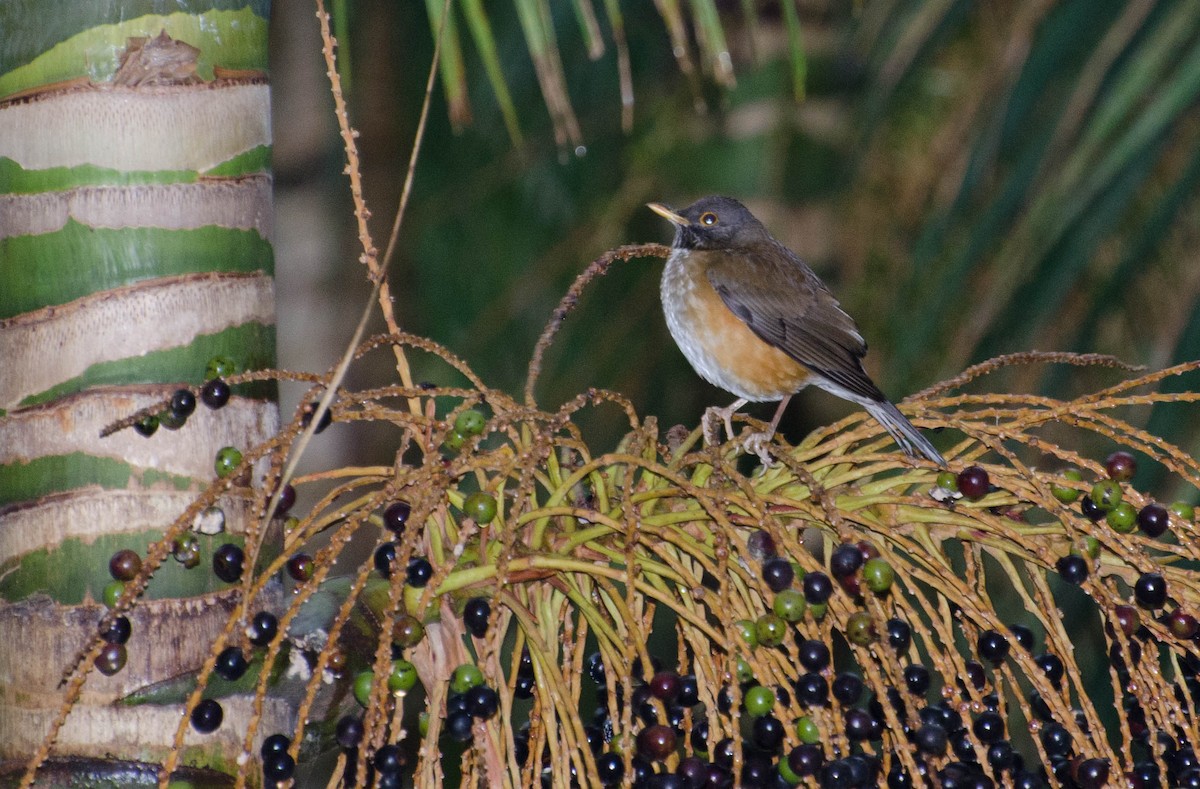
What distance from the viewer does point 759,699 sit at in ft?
5.45

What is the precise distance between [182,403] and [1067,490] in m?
1.24

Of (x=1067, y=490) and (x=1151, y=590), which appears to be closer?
(x=1151, y=590)

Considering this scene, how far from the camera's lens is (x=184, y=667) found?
1.83m

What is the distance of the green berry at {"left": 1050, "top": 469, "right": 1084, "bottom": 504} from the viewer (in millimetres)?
1909

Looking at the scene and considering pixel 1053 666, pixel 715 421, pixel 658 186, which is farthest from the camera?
pixel 658 186

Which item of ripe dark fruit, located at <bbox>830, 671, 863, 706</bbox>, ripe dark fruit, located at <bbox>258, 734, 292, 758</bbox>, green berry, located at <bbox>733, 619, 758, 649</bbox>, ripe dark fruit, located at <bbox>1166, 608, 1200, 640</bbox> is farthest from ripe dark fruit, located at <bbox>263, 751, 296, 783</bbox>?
ripe dark fruit, located at <bbox>1166, 608, 1200, 640</bbox>

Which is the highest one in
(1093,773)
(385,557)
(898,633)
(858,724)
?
(385,557)

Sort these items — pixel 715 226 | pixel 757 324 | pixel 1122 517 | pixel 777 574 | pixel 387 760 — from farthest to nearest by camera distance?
pixel 715 226, pixel 757 324, pixel 1122 517, pixel 777 574, pixel 387 760

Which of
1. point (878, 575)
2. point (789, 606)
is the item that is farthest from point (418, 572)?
point (878, 575)

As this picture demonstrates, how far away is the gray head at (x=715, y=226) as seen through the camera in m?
4.13

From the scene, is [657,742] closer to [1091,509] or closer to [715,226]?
[1091,509]

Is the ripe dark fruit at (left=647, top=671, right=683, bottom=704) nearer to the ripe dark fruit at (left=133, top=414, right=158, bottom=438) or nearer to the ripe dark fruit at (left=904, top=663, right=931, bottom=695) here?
the ripe dark fruit at (left=904, top=663, right=931, bottom=695)

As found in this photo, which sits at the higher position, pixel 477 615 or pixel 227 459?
pixel 227 459

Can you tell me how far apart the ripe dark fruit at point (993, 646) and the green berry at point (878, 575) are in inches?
6.7
